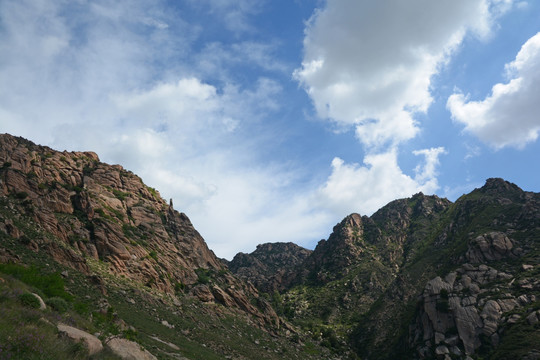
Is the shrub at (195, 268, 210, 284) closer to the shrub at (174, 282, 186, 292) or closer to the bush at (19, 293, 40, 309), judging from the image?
the shrub at (174, 282, 186, 292)

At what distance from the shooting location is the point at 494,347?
175 feet

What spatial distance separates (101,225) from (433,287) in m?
80.5

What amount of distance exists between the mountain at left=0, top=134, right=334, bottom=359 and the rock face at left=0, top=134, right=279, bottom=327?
272 millimetres

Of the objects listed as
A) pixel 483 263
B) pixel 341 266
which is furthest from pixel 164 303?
pixel 341 266

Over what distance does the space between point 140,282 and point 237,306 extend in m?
29.4

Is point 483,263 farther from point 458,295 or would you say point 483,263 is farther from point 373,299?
point 373,299

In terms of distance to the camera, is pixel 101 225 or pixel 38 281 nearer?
pixel 38 281

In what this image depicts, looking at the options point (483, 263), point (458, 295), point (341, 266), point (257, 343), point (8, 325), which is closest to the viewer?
point (8, 325)

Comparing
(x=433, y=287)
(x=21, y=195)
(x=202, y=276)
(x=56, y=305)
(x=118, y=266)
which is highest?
(x=433, y=287)

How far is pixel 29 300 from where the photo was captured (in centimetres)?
1566

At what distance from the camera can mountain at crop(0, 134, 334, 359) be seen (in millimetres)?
30289

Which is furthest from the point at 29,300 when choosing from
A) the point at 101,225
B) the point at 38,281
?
the point at 101,225

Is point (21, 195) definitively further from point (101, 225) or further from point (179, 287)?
point (179, 287)

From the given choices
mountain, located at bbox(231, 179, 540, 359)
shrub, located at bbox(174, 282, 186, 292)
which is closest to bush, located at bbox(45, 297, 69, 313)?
shrub, located at bbox(174, 282, 186, 292)
